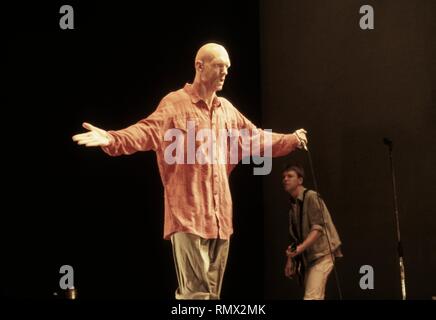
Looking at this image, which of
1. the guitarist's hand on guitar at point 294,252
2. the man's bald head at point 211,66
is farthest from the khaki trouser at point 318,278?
the man's bald head at point 211,66

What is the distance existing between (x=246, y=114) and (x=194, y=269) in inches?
84.6

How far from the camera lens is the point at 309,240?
236 inches

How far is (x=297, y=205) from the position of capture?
615 centimetres

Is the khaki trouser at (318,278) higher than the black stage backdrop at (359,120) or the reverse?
the reverse

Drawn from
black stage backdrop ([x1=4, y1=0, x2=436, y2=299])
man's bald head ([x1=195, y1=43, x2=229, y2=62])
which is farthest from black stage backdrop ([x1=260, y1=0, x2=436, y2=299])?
man's bald head ([x1=195, y1=43, x2=229, y2=62])

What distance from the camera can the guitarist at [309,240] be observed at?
238 inches

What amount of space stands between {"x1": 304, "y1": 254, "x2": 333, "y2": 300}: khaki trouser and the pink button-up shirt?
1.21 metres

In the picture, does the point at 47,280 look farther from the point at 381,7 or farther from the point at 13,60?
the point at 381,7

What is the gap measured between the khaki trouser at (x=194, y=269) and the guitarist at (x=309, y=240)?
1.14 m

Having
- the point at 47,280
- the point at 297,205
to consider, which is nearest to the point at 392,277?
the point at 297,205

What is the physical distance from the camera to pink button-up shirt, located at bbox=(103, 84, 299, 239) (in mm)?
5043

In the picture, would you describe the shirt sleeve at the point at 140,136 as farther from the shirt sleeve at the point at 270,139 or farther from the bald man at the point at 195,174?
the shirt sleeve at the point at 270,139

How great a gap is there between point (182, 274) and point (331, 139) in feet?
7.83

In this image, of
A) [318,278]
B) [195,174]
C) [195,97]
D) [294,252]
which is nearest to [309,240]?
[294,252]
